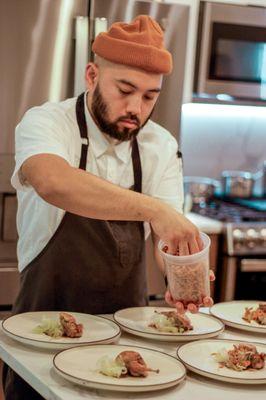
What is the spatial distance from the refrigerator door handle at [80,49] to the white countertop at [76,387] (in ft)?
5.79

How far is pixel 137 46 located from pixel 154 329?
0.80 m

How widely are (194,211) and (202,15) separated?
41.9 inches

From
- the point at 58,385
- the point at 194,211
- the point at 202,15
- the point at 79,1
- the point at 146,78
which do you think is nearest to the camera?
the point at 58,385

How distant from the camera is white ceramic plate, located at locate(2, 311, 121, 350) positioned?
175 centimetres

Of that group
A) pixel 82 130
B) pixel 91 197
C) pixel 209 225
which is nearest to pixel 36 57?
pixel 82 130

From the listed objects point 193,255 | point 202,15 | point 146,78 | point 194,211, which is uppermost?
point 202,15

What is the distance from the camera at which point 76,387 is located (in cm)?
155

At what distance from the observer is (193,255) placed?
1.72 m

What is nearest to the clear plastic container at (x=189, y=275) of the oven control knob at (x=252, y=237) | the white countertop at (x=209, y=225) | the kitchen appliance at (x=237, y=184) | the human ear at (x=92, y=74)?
the human ear at (x=92, y=74)

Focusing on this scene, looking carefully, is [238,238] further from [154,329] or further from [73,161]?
[154,329]

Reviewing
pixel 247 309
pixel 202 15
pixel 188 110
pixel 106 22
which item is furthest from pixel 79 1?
pixel 247 309

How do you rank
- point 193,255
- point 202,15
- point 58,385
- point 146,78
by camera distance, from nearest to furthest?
point 58,385, point 193,255, point 146,78, point 202,15

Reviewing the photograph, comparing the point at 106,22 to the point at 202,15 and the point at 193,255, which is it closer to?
the point at 202,15

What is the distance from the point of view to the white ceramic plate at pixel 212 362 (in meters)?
1.61
